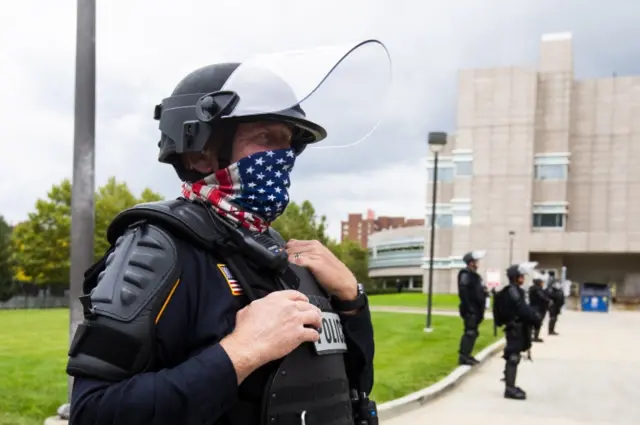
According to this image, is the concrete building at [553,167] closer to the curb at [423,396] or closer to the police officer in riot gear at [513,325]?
the curb at [423,396]

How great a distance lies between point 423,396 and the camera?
945 cm

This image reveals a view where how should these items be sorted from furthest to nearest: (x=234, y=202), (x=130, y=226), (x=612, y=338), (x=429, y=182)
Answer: (x=429, y=182), (x=612, y=338), (x=234, y=202), (x=130, y=226)

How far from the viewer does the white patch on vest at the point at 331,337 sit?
6.20ft

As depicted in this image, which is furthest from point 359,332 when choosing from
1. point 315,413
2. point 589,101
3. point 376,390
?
point 589,101

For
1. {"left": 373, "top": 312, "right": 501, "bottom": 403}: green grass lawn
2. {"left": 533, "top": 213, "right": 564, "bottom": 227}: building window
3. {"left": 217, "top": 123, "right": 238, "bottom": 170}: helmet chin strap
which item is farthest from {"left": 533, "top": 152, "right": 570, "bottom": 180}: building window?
{"left": 217, "top": 123, "right": 238, "bottom": 170}: helmet chin strap

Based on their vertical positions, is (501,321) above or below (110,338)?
below

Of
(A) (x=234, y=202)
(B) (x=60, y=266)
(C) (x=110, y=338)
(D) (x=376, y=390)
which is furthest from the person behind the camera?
(B) (x=60, y=266)

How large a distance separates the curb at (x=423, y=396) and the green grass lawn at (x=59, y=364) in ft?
0.56

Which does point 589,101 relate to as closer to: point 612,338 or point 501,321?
point 612,338

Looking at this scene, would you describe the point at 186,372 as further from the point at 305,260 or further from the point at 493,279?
the point at 493,279

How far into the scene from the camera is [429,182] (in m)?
70.2

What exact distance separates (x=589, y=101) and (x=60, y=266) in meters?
47.3

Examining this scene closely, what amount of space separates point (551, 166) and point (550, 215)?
4.42 meters

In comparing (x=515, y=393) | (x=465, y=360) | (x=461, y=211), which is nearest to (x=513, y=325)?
(x=515, y=393)
